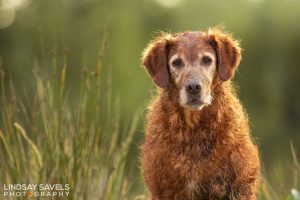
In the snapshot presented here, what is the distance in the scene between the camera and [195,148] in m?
7.55

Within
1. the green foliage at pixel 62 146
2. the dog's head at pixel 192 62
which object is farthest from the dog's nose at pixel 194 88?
the green foliage at pixel 62 146

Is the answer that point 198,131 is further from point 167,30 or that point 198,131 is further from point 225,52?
point 167,30

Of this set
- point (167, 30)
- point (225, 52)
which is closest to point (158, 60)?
point (225, 52)

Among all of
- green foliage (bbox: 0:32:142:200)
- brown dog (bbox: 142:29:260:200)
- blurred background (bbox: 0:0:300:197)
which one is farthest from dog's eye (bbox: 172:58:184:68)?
blurred background (bbox: 0:0:300:197)

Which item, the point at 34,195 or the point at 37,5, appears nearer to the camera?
the point at 34,195

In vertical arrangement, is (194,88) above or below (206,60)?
below

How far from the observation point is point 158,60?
8.17m

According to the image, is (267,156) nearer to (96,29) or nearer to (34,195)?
(96,29)

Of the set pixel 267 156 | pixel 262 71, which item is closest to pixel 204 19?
pixel 262 71

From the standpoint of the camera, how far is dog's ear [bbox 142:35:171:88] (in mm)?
7953

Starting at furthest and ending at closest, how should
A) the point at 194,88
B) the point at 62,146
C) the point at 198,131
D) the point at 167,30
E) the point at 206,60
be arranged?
the point at 167,30, the point at 62,146, the point at 206,60, the point at 198,131, the point at 194,88

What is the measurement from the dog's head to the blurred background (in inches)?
718

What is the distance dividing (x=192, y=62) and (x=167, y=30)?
2002cm

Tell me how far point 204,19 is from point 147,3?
327 centimetres
